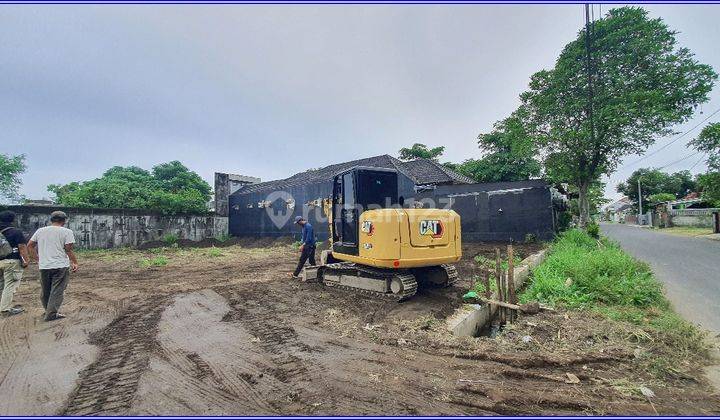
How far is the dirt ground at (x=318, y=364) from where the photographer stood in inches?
103

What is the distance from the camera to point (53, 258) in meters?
4.88

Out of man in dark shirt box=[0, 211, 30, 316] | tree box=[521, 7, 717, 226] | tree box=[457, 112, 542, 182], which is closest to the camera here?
man in dark shirt box=[0, 211, 30, 316]

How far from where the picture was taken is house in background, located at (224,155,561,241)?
14148 mm

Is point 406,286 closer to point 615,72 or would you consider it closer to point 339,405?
point 339,405

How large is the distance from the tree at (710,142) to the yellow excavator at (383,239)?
17.3 m

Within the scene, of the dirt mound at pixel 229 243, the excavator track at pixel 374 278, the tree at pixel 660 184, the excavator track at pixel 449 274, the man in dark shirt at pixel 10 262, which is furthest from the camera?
the tree at pixel 660 184

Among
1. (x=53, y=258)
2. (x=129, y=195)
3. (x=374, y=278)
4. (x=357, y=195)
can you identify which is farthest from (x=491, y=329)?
(x=129, y=195)

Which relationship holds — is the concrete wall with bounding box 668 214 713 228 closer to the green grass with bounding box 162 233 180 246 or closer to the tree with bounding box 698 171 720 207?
the tree with bounding box 698 171 720 207

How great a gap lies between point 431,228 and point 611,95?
14435mm

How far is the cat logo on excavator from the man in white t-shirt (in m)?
5.33

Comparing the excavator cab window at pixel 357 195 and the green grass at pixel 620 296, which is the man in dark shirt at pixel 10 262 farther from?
the green grass at pixel 620 296

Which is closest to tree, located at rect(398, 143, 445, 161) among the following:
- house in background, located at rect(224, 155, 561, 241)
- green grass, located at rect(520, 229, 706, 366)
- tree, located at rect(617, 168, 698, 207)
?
house in background, located at rect(224, 155, 561, 241)

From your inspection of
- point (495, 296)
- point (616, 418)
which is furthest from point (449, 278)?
point (616, 418)

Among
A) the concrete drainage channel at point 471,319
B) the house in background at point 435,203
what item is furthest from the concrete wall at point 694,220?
the concrete drainage channel at point 471,319
